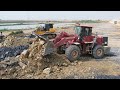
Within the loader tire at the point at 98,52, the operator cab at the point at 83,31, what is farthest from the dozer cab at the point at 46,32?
the loader tire at the point at 98,52

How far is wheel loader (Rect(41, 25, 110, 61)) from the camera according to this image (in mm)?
12078

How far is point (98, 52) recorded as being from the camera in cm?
1315

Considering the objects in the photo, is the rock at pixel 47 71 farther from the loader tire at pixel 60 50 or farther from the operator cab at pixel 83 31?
the operator cab at pixel 83 31

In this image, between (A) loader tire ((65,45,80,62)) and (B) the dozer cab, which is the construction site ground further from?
(B) the dozer cab

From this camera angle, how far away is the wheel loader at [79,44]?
39.6ft

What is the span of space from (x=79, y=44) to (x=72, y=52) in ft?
A: 2.58

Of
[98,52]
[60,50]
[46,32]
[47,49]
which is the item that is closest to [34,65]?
[47,49]

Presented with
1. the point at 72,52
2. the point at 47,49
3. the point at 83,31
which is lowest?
the point at 72,52

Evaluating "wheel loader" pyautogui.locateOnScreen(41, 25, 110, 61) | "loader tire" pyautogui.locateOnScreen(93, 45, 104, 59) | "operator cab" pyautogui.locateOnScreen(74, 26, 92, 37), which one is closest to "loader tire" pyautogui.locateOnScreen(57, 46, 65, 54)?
"wheel loader" pyautogui.locateOnScreen(41, 25, 110, 61)

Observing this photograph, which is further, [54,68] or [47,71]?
[54,68]

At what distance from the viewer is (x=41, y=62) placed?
1079 centimetres

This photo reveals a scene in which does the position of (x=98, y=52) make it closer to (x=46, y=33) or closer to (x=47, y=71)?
(x=47, y=71)
